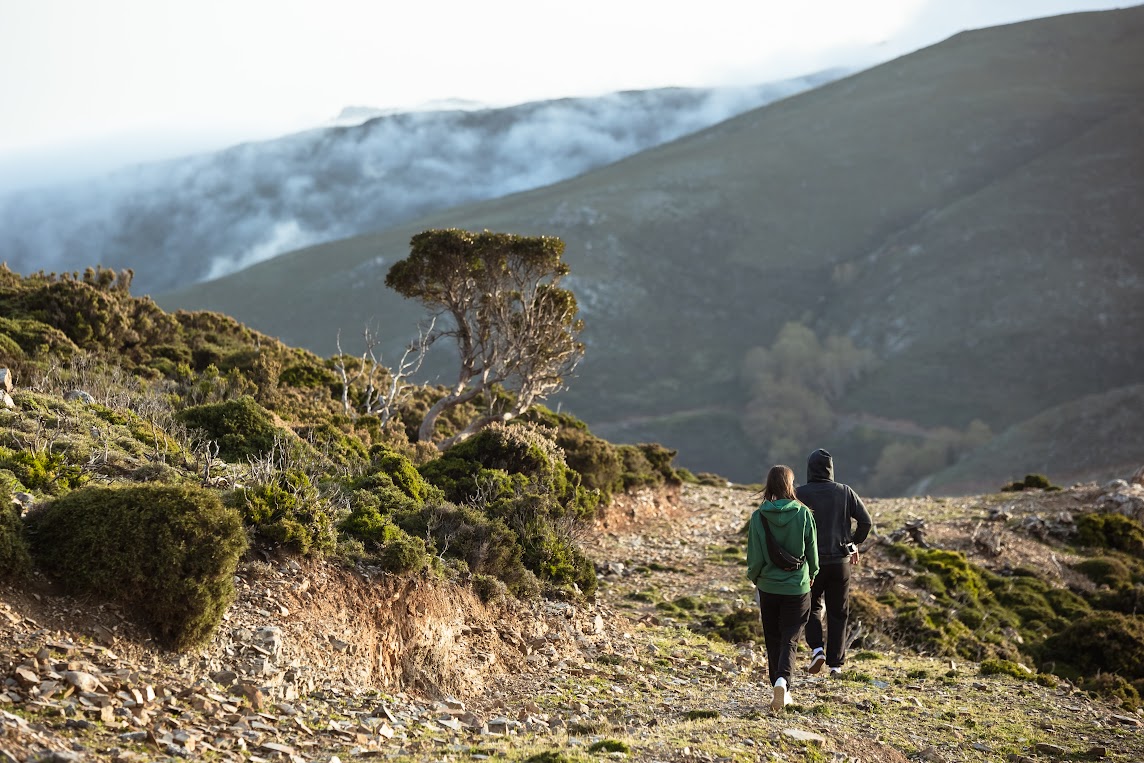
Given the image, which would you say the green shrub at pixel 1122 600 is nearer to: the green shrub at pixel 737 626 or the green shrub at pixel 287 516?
the green shrub at pixel 737 626

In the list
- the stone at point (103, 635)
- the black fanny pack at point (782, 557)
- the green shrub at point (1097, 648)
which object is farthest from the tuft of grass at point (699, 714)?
the green shrub at point (1097, 648)

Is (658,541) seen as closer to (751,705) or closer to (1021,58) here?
(751,705)

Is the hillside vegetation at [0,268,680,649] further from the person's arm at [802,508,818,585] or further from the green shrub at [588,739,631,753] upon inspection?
the person's arm at [802,508,818,585]

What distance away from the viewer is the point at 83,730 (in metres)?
5.92

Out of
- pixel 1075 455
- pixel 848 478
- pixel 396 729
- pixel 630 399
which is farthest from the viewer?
pixel 630 399

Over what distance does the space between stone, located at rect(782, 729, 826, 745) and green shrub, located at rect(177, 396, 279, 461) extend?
324 inches

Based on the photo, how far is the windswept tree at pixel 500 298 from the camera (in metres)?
22.9

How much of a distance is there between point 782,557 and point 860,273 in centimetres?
12299

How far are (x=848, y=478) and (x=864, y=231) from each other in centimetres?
4559

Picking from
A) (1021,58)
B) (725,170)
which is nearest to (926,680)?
(725,170)

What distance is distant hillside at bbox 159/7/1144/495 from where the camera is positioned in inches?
4008

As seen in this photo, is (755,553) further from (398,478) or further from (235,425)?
(235,425)

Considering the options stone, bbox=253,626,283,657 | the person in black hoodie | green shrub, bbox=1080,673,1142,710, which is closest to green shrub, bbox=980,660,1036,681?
green shrub, bbox=1080,673,1142,710

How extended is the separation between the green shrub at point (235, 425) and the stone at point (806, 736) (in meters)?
8.24
